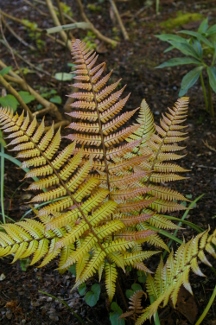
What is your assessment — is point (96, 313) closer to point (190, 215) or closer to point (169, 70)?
point (190, 215)

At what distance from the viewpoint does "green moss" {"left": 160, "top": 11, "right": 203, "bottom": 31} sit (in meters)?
3.06

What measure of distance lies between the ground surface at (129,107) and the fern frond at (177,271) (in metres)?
0.16

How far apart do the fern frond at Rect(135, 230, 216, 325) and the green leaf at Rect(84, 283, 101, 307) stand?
20cm

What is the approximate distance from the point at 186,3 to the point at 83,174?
8.17 feet

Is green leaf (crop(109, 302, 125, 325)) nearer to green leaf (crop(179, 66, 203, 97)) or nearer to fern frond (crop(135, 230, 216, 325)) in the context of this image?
fern frond (crop(135, 230, 216, 325))

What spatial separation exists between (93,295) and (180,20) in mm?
2244

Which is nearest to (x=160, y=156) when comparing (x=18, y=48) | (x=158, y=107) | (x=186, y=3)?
(x=158, y=107)

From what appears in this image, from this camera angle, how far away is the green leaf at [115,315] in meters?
1.41

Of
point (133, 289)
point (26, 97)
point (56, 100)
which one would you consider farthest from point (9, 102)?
point (133, 289)

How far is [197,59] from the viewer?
2.15m

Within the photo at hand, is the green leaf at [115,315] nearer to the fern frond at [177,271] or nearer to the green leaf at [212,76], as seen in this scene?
the fern frond at [177,271]

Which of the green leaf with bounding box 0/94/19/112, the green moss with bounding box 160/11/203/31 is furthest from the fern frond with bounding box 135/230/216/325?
the green moss with bounding box 160/11/203/31

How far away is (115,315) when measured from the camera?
1.42 metres

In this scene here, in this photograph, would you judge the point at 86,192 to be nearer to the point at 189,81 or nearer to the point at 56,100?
the point at 189,81
